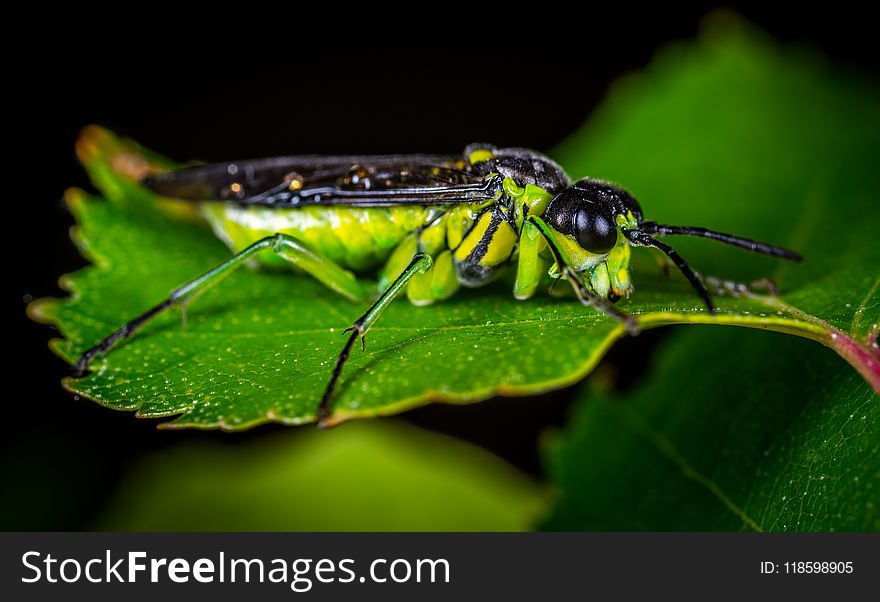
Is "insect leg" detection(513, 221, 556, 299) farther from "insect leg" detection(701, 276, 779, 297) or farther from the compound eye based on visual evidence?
"insect leg" detection(701, 276, 779, 297)

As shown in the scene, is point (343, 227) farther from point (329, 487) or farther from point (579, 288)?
point (329, 487)

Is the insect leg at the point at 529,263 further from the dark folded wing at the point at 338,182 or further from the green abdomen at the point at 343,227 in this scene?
the green abdomen at the point at 343,227

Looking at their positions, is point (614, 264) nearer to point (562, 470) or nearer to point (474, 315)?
point (474, 315)

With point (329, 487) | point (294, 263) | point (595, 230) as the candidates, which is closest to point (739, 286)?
point (595, 230)

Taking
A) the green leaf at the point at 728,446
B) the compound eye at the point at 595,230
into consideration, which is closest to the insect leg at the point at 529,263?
the compound eye at the point at 595,230

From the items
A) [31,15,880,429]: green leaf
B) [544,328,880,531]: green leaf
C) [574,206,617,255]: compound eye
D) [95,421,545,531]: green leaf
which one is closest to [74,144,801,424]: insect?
[574,206,617,255]: compound eye

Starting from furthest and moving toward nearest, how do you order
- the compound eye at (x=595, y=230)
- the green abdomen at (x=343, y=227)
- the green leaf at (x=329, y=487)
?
the green leaf at (x=329, y=487), the green abdomen at (x=343, y=227), the compound eye at (x=595, y=230)

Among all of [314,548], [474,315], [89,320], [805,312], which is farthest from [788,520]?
[89,320]
